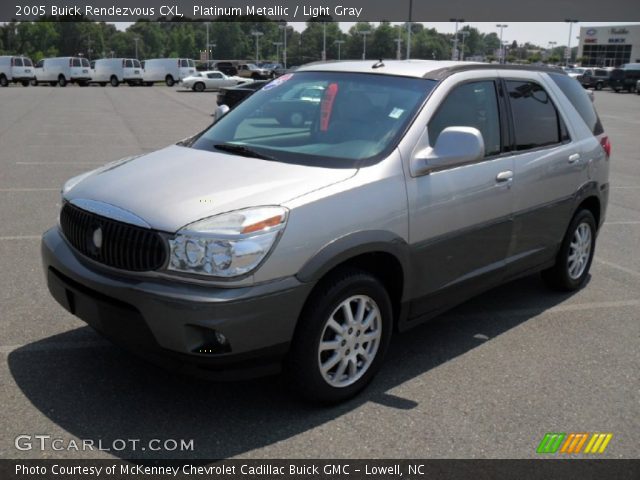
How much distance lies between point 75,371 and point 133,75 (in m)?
49.6

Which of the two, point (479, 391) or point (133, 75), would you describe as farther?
point (133, 75)

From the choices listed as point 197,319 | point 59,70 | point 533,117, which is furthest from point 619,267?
point 59,70

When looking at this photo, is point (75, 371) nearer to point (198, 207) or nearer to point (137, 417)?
point (137, 417)

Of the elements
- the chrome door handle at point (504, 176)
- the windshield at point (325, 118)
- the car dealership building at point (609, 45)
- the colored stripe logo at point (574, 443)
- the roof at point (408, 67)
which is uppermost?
the car dealership building at point (609, 45)

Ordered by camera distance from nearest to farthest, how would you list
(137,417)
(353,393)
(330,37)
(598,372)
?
(137,417) < (353,393) < (598,372) < (330,37)

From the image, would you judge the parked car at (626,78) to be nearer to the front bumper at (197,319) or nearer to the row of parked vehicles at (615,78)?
the row of parked vehicles at (615,78)

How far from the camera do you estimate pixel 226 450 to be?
3.14 m

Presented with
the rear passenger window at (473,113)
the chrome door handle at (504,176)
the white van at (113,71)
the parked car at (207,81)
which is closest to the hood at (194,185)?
the rear passenger window at (473,113)

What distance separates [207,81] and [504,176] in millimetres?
42636

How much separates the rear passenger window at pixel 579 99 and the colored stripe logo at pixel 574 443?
3.06 metres

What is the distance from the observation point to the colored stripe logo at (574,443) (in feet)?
10.7

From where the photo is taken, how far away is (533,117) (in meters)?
4.91

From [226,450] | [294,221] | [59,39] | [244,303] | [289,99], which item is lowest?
[226,450]

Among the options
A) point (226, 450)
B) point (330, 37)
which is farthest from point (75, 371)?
point (330, 37)
